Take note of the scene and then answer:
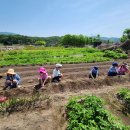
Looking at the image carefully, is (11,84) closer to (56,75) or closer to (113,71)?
(56,75)

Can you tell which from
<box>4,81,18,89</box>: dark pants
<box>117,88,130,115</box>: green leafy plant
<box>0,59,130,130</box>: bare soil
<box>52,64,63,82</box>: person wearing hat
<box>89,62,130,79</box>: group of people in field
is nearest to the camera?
<box>0,59,130,130</box>: bare soil

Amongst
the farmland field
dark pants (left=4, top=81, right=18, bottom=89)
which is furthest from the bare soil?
dark pants (left=4, top=81, right=18, bottom=89)

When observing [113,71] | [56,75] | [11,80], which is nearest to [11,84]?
[11,80]

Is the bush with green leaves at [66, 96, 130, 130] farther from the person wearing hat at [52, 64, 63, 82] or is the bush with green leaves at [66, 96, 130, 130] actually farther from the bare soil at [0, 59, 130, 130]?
the person wearing hat at [52, 64, 63, 82]

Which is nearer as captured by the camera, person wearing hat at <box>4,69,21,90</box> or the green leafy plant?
the green leafy plant

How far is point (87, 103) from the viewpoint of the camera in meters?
9.45

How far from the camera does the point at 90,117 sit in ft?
28.0

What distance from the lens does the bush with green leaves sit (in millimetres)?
8133

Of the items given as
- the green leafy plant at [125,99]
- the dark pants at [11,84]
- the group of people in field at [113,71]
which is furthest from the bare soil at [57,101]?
the group of people in field at [113,71]

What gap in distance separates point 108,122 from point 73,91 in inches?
149

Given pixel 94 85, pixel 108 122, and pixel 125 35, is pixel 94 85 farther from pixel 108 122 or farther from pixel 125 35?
pixel 125 35

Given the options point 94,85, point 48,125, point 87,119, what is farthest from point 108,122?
point 94,85

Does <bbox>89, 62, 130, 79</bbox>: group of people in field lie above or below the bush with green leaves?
above

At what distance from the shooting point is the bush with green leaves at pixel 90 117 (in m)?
8.13
